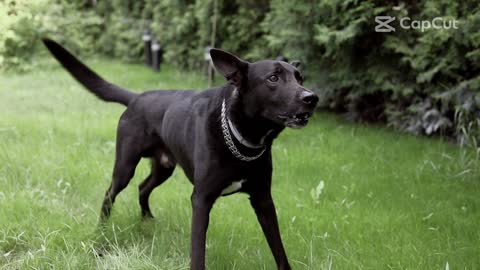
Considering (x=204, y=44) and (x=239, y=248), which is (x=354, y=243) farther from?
(x=204, y=44)

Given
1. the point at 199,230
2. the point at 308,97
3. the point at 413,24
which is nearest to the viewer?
the point at 308,97

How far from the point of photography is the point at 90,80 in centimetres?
369

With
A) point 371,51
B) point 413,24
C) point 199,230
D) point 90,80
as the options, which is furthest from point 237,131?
point 371,51

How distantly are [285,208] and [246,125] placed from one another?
139cm

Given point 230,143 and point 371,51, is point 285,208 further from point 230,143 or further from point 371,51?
point 371,51

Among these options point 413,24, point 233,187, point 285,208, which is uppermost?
point 413,24

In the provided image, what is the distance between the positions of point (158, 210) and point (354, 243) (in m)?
1.42

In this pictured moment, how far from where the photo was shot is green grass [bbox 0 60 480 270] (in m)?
3.01

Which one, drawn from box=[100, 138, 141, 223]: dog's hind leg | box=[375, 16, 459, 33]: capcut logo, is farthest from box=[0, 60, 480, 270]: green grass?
box=[375, 16, 459, 33]: capcut logo

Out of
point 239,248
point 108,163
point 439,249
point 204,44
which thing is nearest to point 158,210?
point 239,248

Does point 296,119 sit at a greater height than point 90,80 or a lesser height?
greater

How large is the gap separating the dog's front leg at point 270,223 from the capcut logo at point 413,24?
315cm

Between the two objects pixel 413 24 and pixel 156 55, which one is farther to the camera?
pixel 156 55

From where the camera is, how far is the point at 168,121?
10.3ft
